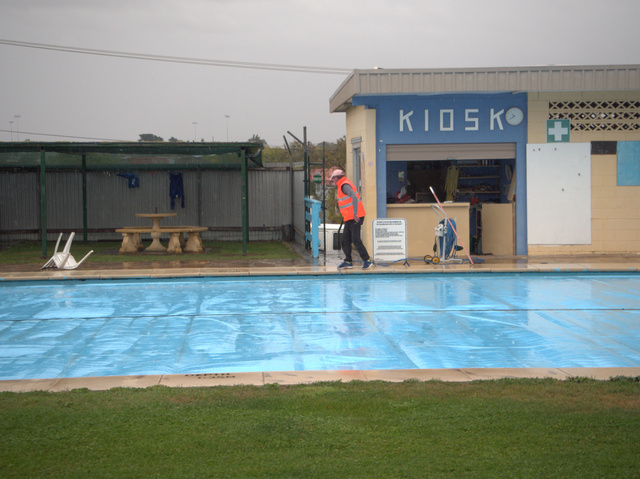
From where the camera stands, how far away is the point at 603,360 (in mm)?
7477

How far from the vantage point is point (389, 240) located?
1499 centimetres

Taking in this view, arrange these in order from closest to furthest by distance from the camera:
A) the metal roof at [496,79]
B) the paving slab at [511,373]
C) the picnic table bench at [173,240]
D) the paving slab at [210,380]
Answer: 1. the paving slab at [210,380]
2. the paving slab at [511,373]
3. the metal roof at [496,79]
4. the picnic table bench at [173,240]

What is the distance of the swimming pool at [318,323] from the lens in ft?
24.8

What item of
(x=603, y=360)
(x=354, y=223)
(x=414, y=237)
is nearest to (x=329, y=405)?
(x=603, y=360)

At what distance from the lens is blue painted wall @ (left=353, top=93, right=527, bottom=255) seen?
16.1 metres

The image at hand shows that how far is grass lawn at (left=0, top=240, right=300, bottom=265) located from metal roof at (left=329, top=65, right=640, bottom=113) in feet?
14.4

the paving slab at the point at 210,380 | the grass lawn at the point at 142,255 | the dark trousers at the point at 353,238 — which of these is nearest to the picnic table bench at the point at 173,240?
the grass lawn at the point at 142,255

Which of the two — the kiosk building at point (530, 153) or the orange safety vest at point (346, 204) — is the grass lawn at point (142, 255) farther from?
the kiosk building at point (530, 153)

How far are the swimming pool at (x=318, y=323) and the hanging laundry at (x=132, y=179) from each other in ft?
26.1

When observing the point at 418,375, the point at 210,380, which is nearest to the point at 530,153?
the point at 418,375

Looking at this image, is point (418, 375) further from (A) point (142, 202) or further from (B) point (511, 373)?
(A) point (142, 202)

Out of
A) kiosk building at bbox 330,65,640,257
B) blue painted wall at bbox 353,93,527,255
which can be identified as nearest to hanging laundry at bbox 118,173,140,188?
kiosk building at bbox 330,65,640,257

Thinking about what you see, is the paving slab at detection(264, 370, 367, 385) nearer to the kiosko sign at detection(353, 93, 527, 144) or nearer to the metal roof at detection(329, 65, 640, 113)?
the metal roof at detection(329, 65, 640, 113)

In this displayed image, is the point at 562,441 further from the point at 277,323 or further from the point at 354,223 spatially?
the point at 354,223
